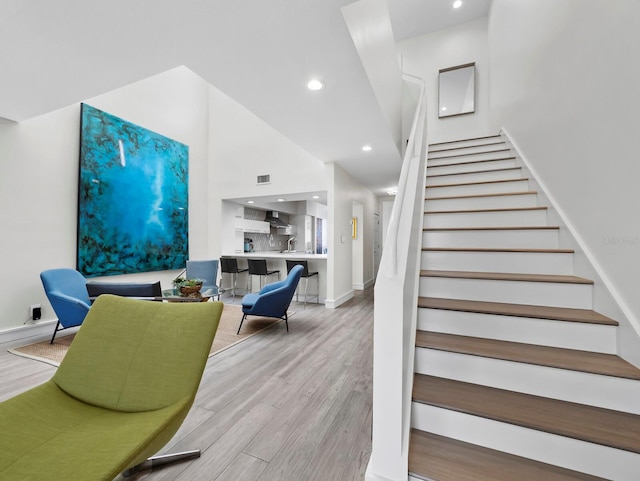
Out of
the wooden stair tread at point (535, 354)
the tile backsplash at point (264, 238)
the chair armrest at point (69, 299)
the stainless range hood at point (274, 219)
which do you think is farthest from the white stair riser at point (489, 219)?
the stainless range hood at point (274, 219)

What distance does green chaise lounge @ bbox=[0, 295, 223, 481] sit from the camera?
983 millimetres

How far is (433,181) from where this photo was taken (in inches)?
134

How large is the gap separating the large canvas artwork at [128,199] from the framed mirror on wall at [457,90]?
564 centimetres

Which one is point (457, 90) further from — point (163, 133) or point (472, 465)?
point (472, 465)

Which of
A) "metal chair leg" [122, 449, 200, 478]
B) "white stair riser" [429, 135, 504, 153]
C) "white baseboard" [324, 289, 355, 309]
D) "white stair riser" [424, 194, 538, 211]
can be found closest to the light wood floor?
"metal chair leg" [122, 449, 200, 478]

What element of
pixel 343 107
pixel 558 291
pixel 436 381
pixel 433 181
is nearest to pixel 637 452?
pixel 436 381

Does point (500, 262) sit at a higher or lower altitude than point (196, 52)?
lower

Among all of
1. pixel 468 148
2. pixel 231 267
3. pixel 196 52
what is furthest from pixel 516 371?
pixel 231 267

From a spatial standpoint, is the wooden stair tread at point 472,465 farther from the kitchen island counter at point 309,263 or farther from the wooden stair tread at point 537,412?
the kitchen island counter at point 309,263

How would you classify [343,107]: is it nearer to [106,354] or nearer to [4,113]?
[106,354]

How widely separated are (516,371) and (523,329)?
31 cm

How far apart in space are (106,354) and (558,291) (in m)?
2.75

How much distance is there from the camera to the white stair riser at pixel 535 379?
1277 mm

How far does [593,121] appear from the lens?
66.7 inches
